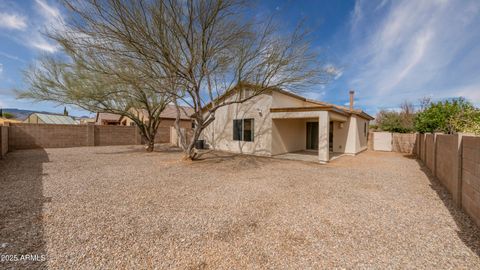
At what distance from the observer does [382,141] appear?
15.3 metres

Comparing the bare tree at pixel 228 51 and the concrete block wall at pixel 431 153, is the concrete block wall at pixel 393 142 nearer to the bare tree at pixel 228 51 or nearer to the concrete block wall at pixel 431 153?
the concrete block wall at pixel 431 153

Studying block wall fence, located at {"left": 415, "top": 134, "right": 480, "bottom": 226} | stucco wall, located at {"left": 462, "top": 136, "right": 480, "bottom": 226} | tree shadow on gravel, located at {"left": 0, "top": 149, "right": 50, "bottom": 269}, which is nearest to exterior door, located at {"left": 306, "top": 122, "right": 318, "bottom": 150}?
block wall fence, located at {"left": 415, "top": 134, "right": 480, "bottom": 226}

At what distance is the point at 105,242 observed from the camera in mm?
2721

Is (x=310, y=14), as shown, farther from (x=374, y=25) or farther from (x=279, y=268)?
(x=279, y=268)

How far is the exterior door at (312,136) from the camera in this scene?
1387cm

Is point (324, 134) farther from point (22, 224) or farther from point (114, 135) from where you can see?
point (114, 135)

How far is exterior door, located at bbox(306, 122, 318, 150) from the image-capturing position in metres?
13.9

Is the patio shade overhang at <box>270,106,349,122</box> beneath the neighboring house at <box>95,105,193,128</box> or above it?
beneath

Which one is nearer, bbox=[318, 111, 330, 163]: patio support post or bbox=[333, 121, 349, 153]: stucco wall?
bbox=[318, 111, 330, 163]: patio support post

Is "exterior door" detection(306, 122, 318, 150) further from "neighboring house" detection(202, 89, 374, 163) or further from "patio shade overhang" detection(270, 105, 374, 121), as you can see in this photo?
"patio shade overhang" detection(270, 105, 374, 121)

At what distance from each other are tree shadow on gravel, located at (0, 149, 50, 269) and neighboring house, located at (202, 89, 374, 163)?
294 inches

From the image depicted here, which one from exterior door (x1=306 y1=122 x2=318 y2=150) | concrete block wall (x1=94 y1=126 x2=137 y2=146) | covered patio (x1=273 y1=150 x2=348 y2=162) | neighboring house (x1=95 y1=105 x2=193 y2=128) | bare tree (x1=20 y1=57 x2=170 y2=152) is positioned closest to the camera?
bare tree (x1=20 y1=57 x2=170 y2=152)

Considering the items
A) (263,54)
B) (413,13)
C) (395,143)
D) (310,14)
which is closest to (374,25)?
(413,13)

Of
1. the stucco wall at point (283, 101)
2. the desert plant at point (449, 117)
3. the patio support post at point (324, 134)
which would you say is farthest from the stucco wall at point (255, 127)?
the desert plant at point (449, 117)
